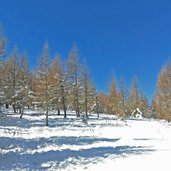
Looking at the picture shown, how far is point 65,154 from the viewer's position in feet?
60.6

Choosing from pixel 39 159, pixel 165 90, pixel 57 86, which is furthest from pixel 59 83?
pixel 39 159

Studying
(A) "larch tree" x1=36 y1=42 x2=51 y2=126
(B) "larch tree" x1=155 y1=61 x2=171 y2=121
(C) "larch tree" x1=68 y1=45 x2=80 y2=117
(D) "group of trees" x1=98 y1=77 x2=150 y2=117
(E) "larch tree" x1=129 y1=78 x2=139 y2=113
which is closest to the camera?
(A) "larch tree" x1=36 y1=42 x2=51 y2=126

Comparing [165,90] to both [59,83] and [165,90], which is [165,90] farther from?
[59,83]

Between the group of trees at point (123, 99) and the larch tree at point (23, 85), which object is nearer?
the larch tree at point (23, 85)

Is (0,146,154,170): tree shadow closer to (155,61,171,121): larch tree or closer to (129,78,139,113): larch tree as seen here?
(155,61,171,121): larch tree

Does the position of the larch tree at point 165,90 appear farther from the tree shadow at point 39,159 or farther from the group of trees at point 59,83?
the tree shadow at point 39,159

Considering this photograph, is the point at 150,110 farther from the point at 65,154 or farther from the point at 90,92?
the point at 65,154

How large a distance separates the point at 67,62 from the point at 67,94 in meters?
6.64

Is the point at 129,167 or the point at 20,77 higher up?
the point at 20,77

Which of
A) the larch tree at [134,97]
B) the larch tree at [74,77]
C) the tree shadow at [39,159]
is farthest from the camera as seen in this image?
the larch tree at [134,97]

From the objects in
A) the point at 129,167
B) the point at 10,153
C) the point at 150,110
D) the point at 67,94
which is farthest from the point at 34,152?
the point at 150,110

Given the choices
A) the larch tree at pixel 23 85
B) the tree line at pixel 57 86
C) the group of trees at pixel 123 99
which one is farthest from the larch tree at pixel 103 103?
the larch tree at pixel 23 85

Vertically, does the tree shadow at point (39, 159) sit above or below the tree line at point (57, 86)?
below

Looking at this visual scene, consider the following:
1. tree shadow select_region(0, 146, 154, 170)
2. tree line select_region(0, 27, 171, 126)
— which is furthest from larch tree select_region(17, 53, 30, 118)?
tree shadow select_region(0, 146, 154, 170)
